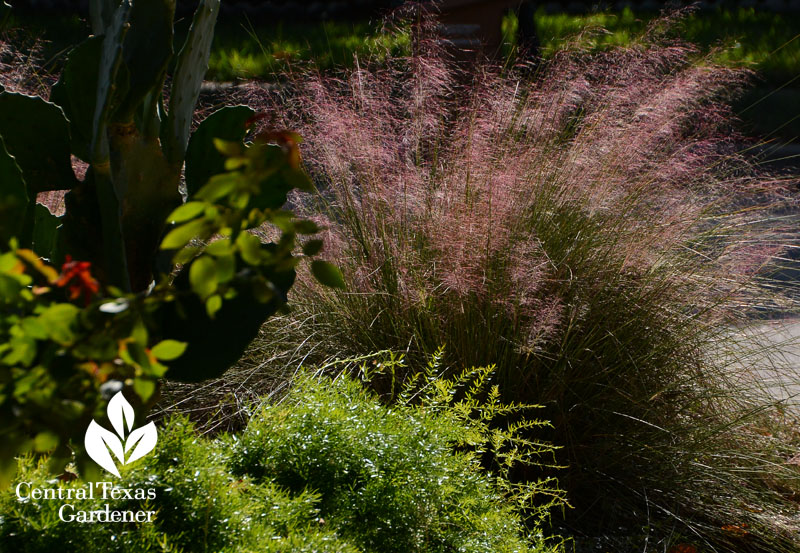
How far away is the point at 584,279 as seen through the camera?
2627 millimetres

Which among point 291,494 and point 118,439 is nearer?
point 118,439

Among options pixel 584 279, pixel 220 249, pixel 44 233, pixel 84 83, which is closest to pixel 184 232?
pixel 220 249

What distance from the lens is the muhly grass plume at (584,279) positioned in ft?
7.99

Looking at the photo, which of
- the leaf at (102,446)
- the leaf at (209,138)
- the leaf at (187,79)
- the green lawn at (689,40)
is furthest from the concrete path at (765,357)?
the green lawn at (689,40)

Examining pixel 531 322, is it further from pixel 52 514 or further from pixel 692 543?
pixel 52 514

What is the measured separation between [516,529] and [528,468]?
82cm

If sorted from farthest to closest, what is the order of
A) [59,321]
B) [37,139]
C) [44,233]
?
[44,233]
[37,139]
[59,321]

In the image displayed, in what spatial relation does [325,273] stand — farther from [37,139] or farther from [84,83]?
[37,139]

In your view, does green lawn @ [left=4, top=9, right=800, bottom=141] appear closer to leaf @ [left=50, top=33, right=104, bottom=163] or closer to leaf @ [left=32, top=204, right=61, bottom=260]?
leaf @ [left=32, top=204, right=61, bottom=260]

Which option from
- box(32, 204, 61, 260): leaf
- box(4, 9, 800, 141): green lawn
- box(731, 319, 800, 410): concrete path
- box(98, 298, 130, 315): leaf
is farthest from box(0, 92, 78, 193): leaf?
box(4, 9, 800, 141): green lawn

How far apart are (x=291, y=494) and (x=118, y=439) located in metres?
0.35

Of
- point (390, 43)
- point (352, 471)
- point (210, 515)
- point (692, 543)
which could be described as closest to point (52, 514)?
point (210, 515)

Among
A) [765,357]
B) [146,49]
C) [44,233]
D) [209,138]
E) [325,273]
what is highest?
[146,49]

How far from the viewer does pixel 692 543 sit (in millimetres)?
2314
